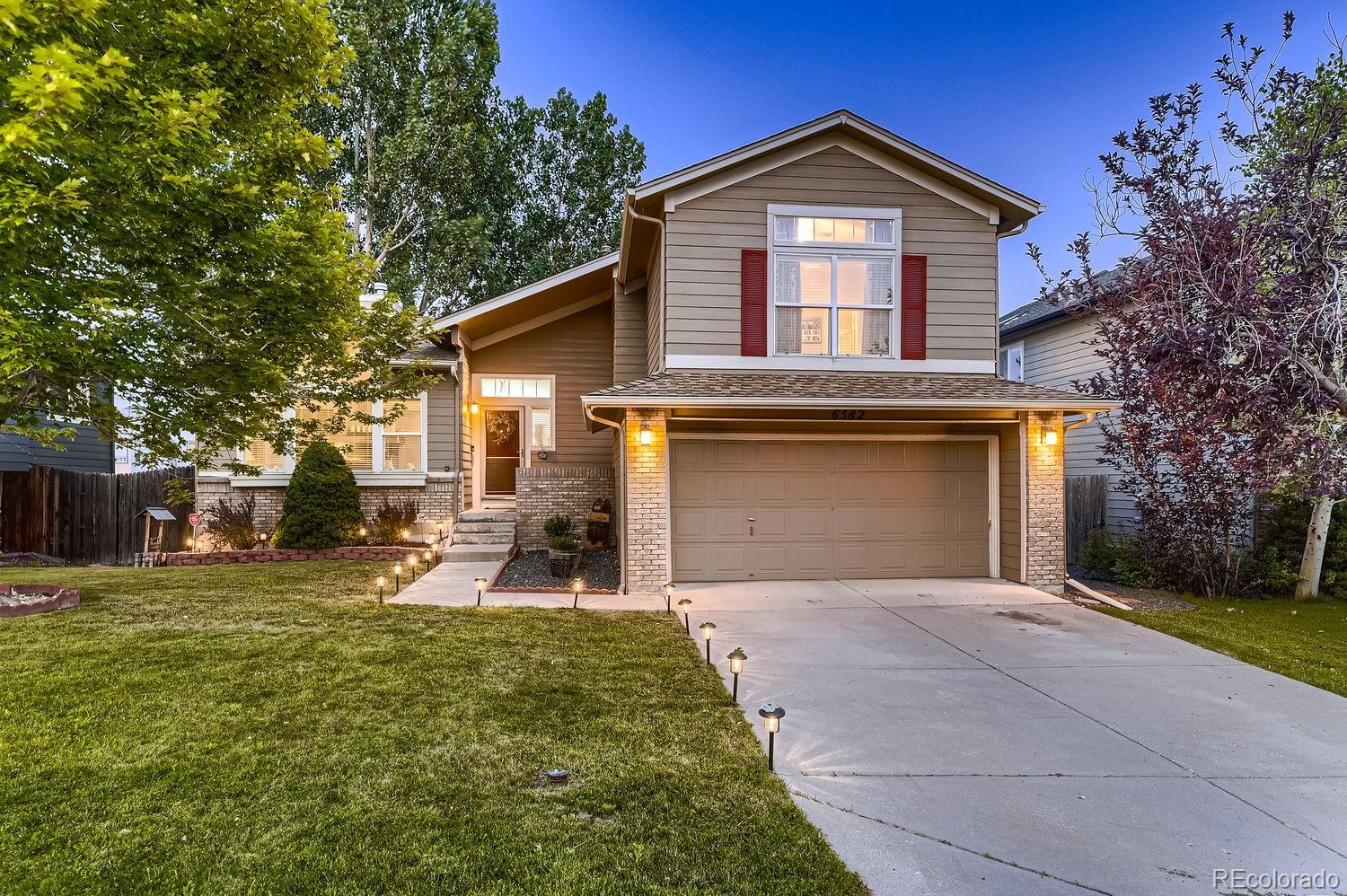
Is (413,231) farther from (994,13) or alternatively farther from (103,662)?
(994,13)

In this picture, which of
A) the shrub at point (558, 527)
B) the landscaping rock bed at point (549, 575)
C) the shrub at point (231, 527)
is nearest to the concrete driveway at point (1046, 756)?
the landscaping rock bed at point (549, 575)

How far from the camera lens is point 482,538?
35.8ft

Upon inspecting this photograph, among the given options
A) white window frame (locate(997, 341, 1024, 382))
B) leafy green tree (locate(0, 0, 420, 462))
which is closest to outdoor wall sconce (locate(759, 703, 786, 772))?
leafy green tree (locate(0, 0, 420, 462))

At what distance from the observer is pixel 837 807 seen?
3154 millimetres

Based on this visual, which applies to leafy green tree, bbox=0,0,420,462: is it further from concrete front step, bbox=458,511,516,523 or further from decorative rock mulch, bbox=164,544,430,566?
concrete front step, bbox=458,511,516,523

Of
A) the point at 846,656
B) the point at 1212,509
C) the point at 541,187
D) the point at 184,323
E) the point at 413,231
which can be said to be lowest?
the point at 846,656

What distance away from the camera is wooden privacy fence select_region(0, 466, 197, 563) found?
1146 centimetres

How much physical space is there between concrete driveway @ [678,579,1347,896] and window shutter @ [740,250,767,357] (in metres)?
3.98

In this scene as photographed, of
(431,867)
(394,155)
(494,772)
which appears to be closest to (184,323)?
(494,772)

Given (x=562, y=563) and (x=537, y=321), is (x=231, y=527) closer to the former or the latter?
(x=562, y=563)

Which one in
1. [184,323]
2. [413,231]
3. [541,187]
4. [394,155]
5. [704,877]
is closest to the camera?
[704,877]

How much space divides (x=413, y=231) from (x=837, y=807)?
61.5 feet

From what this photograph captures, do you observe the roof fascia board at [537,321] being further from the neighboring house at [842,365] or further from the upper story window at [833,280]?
the upper story window at [833,280]

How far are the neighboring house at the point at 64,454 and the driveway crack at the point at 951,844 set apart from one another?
1518cm
